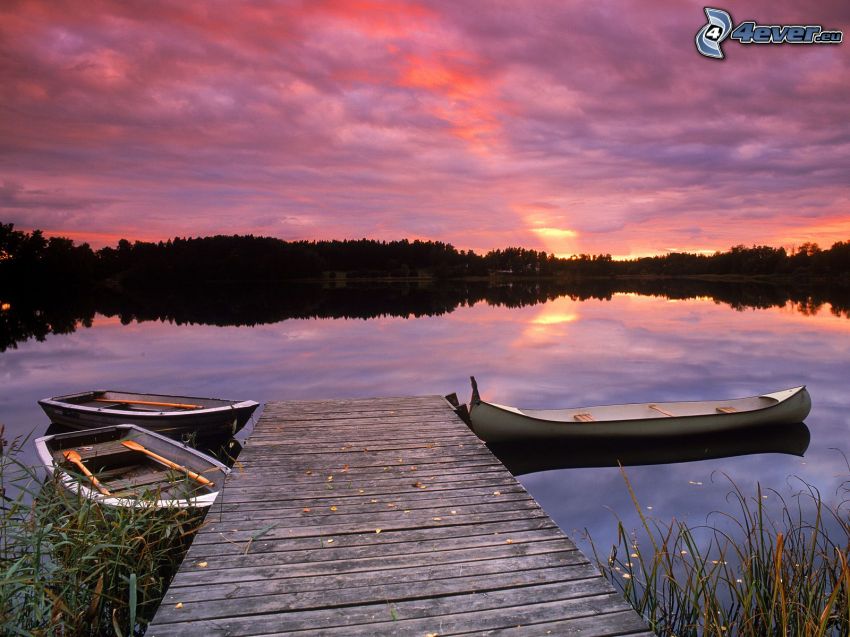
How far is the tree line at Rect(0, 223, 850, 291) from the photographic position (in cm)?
8606

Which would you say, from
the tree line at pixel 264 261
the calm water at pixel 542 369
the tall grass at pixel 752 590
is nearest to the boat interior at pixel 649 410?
the calm water at pixel 542 369

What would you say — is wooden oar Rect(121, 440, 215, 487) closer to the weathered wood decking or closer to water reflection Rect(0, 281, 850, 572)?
the weathered wood decking

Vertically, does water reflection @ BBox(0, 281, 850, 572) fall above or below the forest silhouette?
below

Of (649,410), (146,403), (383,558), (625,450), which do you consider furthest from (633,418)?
(146,403)

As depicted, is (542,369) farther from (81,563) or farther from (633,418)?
(81,563)

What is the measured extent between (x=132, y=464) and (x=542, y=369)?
1435cm

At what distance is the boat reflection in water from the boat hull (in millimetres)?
286

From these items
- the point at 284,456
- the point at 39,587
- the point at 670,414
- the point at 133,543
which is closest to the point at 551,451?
the point at 670,414

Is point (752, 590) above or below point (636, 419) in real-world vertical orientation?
above

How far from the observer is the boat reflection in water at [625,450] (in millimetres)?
9381

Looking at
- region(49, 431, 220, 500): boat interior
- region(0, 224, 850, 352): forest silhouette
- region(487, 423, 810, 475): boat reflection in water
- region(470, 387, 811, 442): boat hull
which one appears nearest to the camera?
region(49, 431, 220, 500): boat interior

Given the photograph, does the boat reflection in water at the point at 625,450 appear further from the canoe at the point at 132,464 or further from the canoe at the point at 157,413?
the canoe at the point at 132,464

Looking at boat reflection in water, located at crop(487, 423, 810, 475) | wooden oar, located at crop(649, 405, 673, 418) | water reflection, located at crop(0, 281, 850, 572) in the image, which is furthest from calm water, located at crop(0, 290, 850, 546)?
wooden oar, located at crop(649, 405, 673, 418)

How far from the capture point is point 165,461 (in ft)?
22.8
